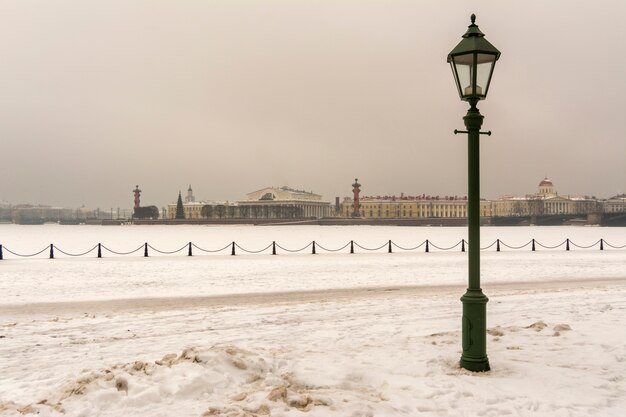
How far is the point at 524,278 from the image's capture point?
15.2 meters

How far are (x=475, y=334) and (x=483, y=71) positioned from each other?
113 inches

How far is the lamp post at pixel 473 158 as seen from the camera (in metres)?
5.74

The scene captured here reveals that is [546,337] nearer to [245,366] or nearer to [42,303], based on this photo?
[245,366]

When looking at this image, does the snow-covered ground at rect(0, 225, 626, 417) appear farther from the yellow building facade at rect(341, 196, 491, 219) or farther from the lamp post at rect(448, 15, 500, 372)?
the yellow building facade at rect(341, 196, 491, 219)

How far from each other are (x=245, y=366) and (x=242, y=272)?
11741mm

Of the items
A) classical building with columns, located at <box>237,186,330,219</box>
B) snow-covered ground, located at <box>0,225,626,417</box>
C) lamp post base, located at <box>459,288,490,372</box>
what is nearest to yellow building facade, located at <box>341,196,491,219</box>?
classical building with columns, located at <box>237,186,330,219</box>

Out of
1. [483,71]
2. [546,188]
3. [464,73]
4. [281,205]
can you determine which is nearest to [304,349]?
[464,73]

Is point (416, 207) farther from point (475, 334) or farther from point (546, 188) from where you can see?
point (475, 334)

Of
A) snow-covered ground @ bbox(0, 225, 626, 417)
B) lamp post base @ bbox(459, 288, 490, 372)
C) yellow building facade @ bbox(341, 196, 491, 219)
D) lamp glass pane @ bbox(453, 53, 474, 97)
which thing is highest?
yellow building facade @ bbox(341, 196, 491, 219)

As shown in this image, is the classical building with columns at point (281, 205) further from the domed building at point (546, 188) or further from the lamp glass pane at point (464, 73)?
the lamp glass pane at point (464, 73)

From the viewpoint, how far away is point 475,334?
5.74 meters

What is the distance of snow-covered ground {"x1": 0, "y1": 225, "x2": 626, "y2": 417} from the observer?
15.5 ft

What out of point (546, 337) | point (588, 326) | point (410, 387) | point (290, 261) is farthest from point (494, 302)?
point (290, 261)

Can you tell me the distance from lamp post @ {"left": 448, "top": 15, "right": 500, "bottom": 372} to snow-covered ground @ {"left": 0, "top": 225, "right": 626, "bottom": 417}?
1.08 feet
